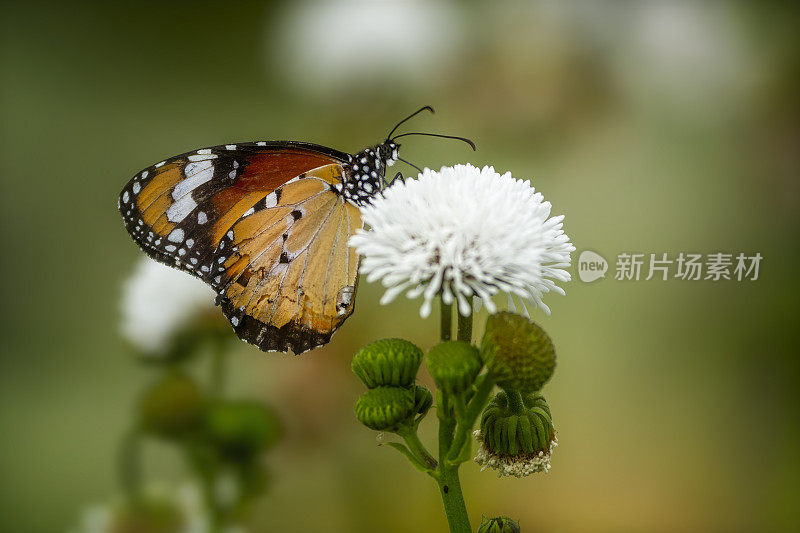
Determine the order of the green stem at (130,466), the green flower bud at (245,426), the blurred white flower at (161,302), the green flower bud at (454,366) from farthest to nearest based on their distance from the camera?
the green stem at (130,466)
the green flower bud at (245,426)
the blurred white flower at (161,302)
the green flower bud at (454,366)

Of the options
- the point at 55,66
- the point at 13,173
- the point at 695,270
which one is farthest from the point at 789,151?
the point at 13,173

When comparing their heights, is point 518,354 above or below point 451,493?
above

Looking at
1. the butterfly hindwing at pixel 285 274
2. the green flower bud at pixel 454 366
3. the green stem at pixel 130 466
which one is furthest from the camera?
the green stem at pixel 130 466

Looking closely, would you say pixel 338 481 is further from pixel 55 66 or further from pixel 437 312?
pixel 55 66

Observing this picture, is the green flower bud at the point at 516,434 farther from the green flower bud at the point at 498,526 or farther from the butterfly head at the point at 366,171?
the butterfly head at the point at 366,171

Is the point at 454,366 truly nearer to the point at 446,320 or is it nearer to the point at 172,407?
the point at 446,320

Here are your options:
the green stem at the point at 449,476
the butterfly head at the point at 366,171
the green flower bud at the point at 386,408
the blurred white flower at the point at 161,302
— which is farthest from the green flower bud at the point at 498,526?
the blurred white flower at the point at 161,302

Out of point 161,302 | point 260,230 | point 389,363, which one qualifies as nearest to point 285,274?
point 260,230
